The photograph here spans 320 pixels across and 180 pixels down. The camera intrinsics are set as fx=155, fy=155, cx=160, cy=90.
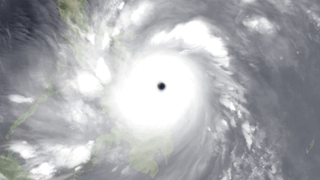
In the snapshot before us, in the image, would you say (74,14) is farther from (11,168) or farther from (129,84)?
(11,168)

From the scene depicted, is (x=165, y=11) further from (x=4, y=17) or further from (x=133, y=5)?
(x=4, y=17)

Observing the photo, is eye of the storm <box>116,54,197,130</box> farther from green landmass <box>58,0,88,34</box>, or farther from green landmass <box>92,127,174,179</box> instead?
green landmass <box>58,0,88,34</box>

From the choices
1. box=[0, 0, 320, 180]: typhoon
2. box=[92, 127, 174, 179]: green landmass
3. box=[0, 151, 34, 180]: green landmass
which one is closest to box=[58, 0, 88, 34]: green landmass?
box=[0, 0, 320, 180]: typhoon

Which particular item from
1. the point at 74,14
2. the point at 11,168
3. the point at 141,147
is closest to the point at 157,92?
the point at 141,147

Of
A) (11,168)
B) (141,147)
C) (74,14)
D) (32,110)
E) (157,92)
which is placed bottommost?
(141,147)

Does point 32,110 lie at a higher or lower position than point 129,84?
lower
